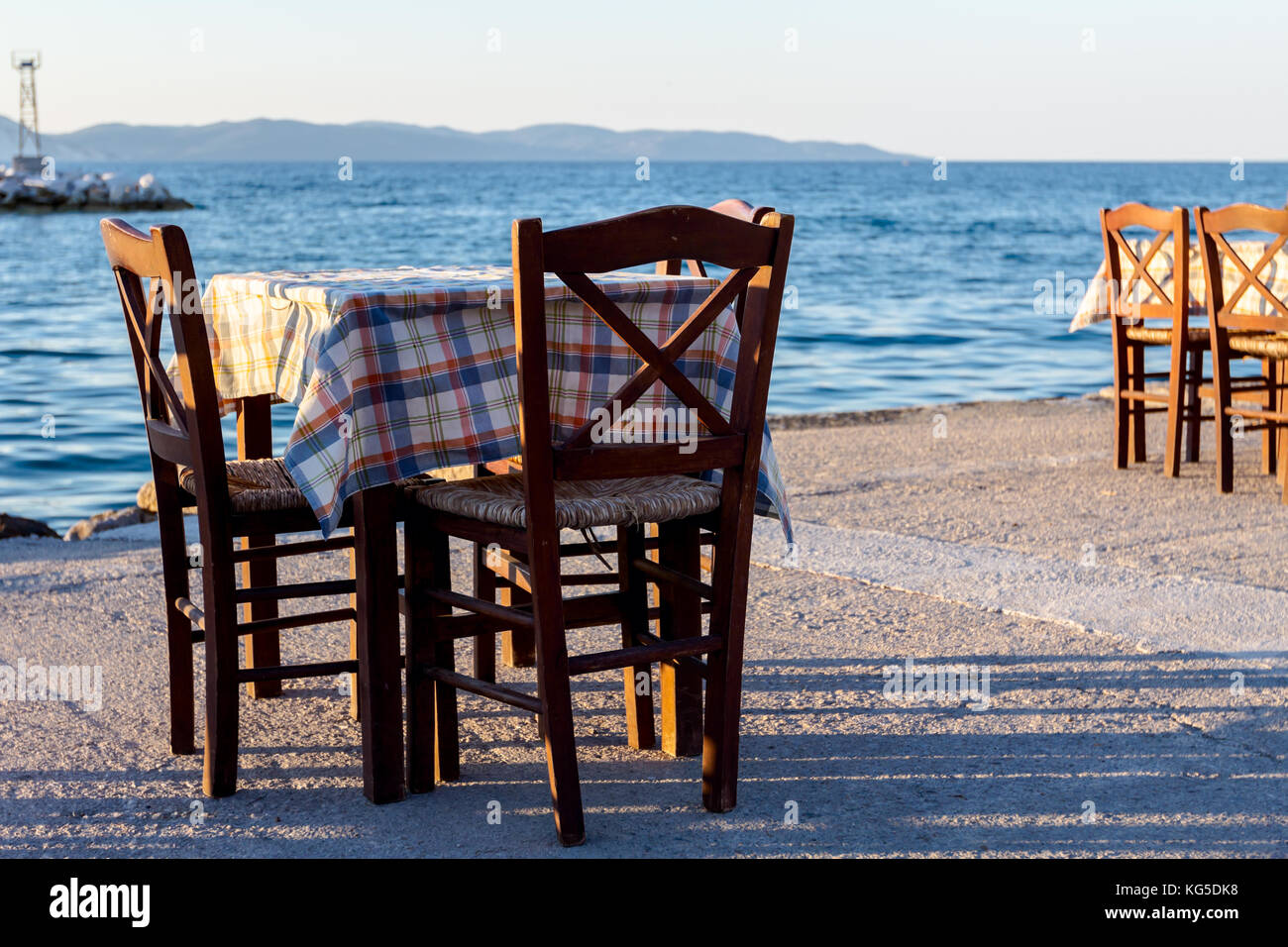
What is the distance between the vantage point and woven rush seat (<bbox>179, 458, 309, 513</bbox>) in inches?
114

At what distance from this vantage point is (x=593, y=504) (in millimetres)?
2680

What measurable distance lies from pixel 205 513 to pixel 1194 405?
5.19m

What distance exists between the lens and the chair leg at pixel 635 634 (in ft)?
10.2

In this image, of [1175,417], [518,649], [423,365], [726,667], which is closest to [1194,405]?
[1175,417]

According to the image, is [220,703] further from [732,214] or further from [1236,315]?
[1236,315]

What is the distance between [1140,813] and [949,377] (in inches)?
426

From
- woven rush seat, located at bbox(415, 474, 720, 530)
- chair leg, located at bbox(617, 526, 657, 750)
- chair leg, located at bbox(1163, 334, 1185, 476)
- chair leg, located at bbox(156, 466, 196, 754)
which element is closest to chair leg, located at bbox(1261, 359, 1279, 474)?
chair leg, located at bbox(1163, 334, 1185, 476)

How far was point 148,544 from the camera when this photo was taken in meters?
5.27

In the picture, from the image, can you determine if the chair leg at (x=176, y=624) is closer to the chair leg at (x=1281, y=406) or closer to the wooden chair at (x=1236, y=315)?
the wooden chair at (x=1236, y=315)

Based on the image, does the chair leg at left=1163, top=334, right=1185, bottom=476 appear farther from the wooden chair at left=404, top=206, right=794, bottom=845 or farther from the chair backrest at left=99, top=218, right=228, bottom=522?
the chair backrest at left=99, top=218, right=228, bottom=522

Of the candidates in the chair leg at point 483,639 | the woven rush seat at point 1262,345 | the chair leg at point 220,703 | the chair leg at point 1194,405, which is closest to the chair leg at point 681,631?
the chair leg at point 483,639
